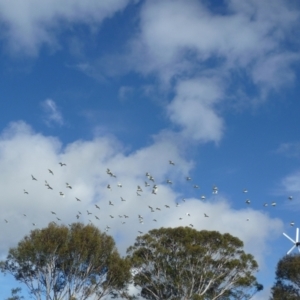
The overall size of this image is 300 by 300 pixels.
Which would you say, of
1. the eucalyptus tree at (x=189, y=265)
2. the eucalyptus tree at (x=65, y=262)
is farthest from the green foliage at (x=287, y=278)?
the eucalyptus tree at (x=65, y=262)

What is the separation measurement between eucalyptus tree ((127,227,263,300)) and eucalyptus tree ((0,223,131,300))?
217 inches

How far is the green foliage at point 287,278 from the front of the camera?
51566 millimetres

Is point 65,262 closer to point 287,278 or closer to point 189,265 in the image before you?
point 189,265

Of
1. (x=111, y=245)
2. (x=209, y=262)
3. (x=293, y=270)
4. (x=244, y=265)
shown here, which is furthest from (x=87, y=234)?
(x=293, y=270)

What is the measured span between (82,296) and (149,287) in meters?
9.91

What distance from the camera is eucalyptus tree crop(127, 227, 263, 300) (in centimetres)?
4706

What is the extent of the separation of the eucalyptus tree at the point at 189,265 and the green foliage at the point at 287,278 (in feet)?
15.7

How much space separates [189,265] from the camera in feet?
155

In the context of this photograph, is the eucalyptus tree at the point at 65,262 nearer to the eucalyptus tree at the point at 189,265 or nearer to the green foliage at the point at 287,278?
the eucalyptus tree at the point at 189,265

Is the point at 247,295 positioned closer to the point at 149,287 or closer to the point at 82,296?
the point at 149,287

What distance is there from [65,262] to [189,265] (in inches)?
491

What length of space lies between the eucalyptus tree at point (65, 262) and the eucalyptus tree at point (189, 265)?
5.51 meters

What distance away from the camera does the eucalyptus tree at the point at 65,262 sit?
41.7 metres

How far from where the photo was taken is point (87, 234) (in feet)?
142
